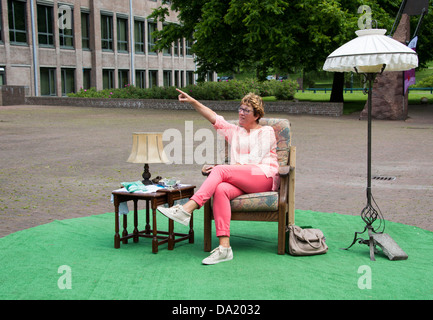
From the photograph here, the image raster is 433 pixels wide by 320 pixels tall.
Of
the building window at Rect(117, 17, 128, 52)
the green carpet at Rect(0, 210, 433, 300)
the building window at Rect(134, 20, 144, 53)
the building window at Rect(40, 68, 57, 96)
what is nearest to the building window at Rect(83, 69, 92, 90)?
the building window at Rect(40, 68, 57, 96)

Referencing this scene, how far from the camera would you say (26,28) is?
113 feet

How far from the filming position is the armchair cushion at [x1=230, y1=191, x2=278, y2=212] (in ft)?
17.5

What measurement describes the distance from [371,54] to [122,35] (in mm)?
40207

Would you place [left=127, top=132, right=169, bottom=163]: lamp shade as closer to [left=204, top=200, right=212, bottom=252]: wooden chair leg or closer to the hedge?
[left=204, top=200, right=212, bottom=252]: wooden chair leg

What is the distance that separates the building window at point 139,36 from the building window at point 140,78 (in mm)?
1723

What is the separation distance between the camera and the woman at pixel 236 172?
17.2ft

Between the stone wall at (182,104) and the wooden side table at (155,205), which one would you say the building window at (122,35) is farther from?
the wooden side table at (155,205)

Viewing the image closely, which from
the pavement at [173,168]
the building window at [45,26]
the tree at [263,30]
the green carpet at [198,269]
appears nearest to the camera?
the green carpet at [198,269]

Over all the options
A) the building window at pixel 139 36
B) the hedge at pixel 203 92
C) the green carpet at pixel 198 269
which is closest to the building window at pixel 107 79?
the building window at pixel 139 36

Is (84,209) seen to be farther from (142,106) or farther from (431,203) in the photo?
(142,106)

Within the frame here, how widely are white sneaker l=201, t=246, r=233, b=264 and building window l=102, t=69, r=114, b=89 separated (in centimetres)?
3750

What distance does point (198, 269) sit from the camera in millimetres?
4926

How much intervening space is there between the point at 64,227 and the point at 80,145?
818 centimetres
